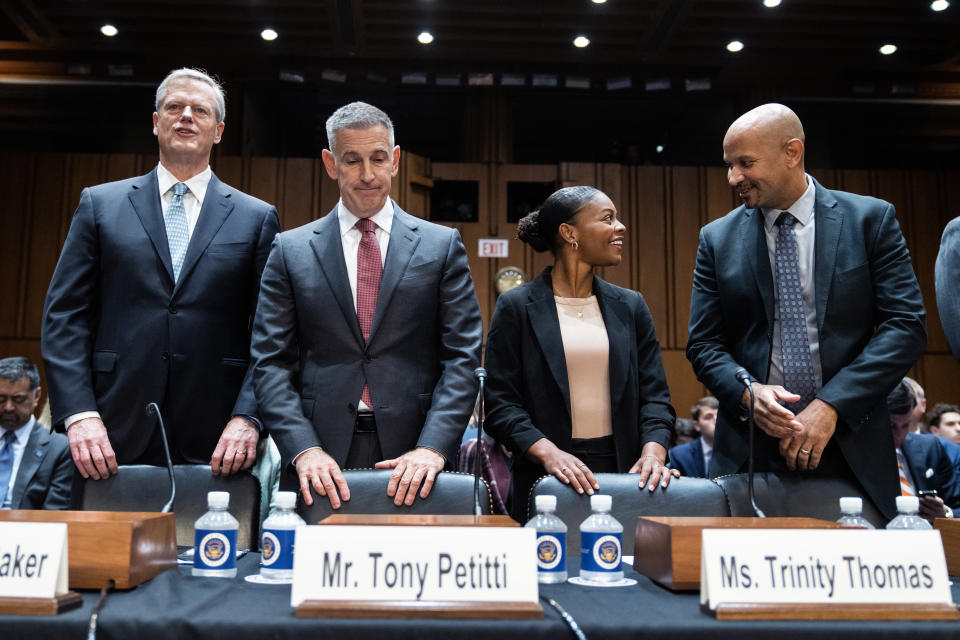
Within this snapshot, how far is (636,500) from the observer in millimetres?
1712

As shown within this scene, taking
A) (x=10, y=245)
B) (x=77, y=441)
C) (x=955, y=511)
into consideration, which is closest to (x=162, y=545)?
(x=77, y=441)

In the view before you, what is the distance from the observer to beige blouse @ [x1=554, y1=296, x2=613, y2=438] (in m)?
2.21

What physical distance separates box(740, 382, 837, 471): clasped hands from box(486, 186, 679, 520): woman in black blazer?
1.03 feet

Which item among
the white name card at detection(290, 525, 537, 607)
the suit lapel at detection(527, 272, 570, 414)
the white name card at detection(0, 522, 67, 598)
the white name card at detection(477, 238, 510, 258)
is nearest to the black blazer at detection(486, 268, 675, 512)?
the suit lapel at detection(527, 272, 570, 414)

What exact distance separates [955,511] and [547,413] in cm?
218

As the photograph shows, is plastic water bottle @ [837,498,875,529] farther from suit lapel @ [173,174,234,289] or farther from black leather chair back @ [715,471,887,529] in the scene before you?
suit lapel @ [173,174,234,289]

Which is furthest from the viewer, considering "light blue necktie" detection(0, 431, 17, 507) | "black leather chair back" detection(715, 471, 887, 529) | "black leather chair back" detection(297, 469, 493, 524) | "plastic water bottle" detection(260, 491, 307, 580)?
"light blue necktie" detection(0, 431, 17, 507)

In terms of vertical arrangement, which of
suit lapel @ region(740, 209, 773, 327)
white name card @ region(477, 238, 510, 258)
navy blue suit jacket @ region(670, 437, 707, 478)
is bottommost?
navy blue suit jacket @ region(670, 437, 707, 478)

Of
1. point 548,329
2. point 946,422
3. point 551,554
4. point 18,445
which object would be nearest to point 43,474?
point 18,445

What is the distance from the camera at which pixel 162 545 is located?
125cm

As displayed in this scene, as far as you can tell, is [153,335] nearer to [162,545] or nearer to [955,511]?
[162,545]

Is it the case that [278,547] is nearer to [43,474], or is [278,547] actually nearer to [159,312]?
[159,312]

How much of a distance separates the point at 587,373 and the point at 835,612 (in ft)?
4.15

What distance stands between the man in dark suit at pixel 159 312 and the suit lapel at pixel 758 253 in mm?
1252
